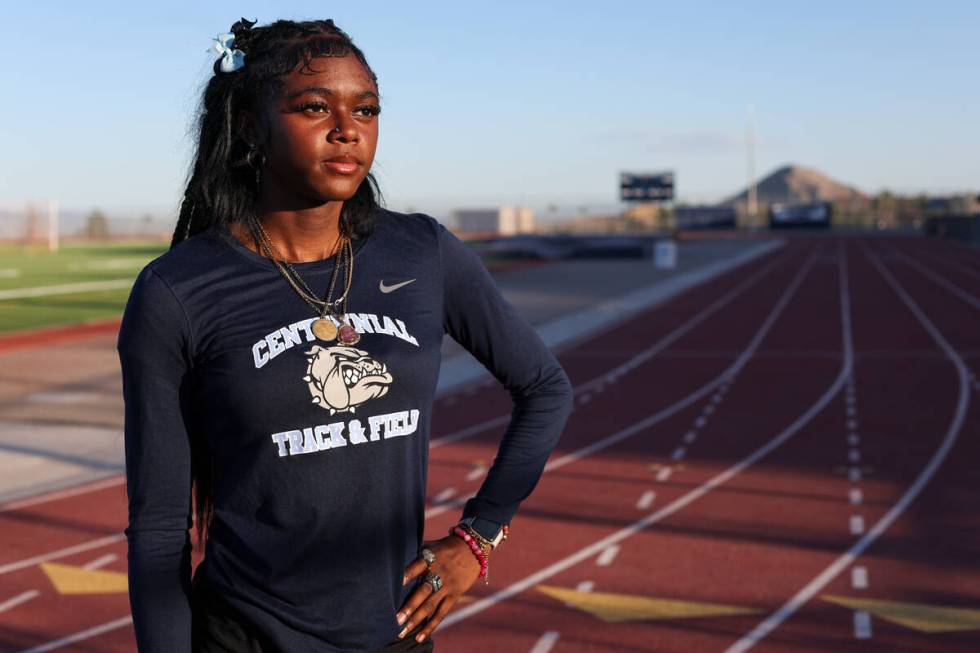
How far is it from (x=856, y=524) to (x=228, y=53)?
7800mm

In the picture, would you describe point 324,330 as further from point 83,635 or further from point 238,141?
point 83,635

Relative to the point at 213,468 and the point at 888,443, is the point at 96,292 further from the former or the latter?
the point at 213,468

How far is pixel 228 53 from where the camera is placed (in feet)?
7.84

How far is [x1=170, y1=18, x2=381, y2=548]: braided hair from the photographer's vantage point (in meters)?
2.38

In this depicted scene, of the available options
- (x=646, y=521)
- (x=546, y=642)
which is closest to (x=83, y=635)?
(x=546, y=642)

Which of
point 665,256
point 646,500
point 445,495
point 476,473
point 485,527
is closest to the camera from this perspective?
point 485,527

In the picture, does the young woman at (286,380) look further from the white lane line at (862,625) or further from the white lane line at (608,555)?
the white lane line at (608,555)

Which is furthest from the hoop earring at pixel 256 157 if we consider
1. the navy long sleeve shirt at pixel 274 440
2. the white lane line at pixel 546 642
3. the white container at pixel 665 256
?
the white container at pixel 665 256

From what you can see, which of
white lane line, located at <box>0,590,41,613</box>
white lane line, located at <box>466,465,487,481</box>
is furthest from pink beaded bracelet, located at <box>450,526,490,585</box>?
white lane line, located at <box>466,465,487,481</box>

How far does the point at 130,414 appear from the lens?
90.4 inches

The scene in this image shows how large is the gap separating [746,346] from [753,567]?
45.0ft

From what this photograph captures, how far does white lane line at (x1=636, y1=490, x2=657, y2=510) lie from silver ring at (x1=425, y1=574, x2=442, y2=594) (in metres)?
7.48

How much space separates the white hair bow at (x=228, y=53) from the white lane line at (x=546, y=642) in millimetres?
4785

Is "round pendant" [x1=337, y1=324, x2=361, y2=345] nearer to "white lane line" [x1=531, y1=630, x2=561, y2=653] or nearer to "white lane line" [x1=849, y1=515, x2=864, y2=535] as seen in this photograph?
"white lane line" [x1=531, y1=630, x2=561, y2=653]
